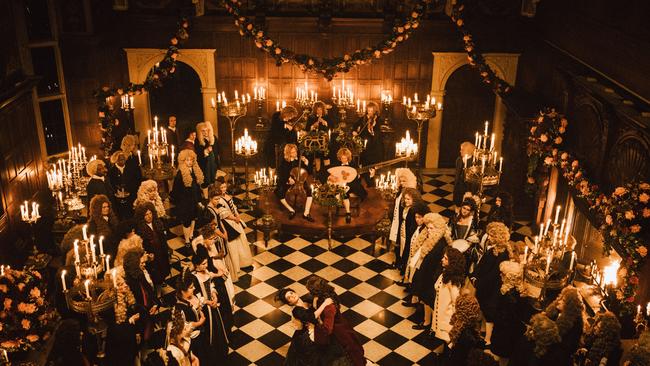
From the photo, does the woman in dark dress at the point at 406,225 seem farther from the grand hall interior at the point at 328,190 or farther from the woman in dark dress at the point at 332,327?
the woman in dark dress at the point at 332,327

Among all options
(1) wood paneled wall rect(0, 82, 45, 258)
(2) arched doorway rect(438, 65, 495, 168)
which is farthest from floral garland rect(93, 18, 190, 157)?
(2) arched doorway rect(438, 65, 495, 168)

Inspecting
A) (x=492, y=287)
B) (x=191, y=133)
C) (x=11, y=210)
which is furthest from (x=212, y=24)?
(x=492, y=287)

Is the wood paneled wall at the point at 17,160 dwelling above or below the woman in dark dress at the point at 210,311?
above

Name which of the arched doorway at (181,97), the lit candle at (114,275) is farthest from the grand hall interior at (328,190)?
the arched doorway at (181,97)

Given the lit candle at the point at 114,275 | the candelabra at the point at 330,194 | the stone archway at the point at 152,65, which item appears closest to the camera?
the lit candle at the point at 114,275

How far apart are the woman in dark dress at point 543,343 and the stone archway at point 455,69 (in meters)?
8.64

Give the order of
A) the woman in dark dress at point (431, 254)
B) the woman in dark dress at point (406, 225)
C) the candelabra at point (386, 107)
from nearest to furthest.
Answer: the woman in dark dress at point (431, 254)
the woman in dark dress at point (406, 225)
the candelabra at point (386, 107)

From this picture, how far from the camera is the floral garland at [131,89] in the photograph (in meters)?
13.9

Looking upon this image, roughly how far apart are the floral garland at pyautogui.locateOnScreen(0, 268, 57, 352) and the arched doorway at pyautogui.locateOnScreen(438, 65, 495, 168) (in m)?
10.6

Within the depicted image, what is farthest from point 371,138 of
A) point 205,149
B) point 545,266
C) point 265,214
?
point 545,266

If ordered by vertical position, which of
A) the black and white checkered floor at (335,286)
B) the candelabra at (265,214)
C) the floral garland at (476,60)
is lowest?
the black and white checkered floor at (335,286)

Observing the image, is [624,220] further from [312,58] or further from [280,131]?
[280,131]

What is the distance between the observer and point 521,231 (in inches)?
532

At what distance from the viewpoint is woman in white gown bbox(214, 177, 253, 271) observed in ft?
36.0
